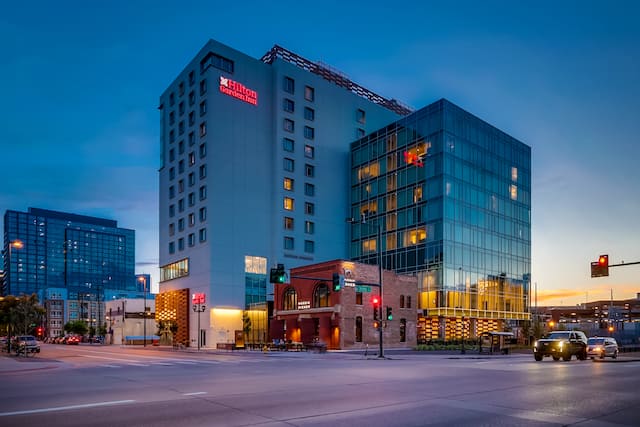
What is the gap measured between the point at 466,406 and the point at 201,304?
212 ft

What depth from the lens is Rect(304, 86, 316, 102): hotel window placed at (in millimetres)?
86062

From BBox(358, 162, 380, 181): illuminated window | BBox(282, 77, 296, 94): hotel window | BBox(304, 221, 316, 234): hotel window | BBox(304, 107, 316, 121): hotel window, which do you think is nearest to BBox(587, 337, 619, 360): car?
BBox(358, 162, 380, 181): illuminated window

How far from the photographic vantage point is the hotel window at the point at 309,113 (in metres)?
85.7

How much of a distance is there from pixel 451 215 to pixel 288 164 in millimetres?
27807

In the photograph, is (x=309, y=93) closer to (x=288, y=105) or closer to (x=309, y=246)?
(x=288, y=105)

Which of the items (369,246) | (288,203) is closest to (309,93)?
(288,203)

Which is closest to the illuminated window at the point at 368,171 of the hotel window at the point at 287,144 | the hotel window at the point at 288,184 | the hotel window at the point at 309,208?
the hotel window at the point at 309,208

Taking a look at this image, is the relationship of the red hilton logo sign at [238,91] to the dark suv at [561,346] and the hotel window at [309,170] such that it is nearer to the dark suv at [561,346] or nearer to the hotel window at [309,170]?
the hotel window at [309,170]

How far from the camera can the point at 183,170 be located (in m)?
82.2

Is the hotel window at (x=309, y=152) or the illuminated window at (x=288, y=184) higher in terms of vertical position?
the hotel window at (x=309, y=152)

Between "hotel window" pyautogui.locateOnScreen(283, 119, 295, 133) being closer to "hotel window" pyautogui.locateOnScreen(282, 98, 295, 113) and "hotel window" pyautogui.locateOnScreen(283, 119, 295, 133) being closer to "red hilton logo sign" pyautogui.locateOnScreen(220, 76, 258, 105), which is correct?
"hotel window" pyautogui.locateOnScreen(282, 98, 295, 113)

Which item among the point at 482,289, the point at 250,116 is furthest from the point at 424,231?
the point at 250,116

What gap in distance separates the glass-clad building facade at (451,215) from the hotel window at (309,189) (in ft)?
28.0

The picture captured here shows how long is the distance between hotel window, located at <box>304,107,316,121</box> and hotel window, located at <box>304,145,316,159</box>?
A: 501 centimetres
